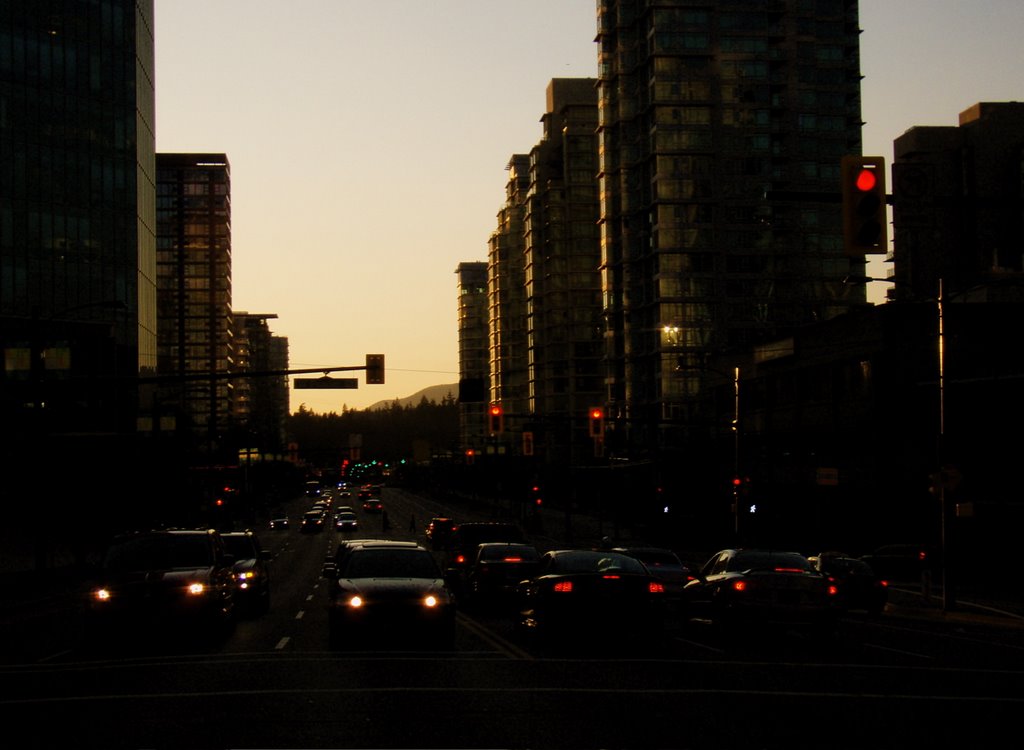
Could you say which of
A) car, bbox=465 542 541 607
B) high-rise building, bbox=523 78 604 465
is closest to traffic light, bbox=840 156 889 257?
car, bbox=465 542 541 607

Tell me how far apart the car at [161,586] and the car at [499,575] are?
322 inches

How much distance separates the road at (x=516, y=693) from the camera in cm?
1265

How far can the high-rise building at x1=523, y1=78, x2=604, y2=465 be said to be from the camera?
154 meters

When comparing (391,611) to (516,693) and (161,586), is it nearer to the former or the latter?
(161,586)

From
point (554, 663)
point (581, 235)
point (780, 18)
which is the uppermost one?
point (780, 18)

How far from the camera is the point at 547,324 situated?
162000 mm

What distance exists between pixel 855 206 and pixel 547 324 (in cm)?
14637

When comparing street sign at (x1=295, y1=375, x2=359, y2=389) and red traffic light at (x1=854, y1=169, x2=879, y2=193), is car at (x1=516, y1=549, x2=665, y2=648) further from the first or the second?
street sign at (x1=295, y1=375, x2=359, y2=389)

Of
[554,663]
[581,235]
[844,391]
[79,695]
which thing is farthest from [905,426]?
[581,235]

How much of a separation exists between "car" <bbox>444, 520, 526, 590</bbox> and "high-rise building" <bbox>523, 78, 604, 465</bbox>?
106 metres

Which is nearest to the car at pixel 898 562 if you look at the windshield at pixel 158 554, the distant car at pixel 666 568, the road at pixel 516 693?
the distant car at pixel 666 568

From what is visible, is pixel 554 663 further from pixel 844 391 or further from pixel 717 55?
pixel 717 55

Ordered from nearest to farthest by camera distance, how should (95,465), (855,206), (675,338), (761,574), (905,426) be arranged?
1. (855,206)
2. (761,574)
3. (905,426)
4. (95,465)
5. (675,338)

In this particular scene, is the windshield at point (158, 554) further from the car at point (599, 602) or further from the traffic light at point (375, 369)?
the traffic light at point (375, 369)
